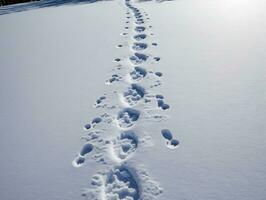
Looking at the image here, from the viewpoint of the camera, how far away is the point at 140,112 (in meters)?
2.25

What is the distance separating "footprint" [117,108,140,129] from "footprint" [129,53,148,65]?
879 mm

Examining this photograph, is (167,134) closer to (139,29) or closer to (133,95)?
(133,95)

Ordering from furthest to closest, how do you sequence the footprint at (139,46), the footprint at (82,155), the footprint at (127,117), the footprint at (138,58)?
the footprint at (139,46)
the footprint at (138,58)
the footprint at (127,117)
the footprint at (82,155)

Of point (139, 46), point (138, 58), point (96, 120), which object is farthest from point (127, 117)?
point (139, 46)

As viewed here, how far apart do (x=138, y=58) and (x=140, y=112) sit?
3.41ft

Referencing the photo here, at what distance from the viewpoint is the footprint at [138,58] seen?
3.07 m

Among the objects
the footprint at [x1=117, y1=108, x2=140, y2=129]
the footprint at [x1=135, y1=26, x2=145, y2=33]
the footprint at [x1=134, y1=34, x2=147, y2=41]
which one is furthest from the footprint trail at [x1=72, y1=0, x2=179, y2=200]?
the footprint at [x1=135, y1=26, x2=145, y2=33]

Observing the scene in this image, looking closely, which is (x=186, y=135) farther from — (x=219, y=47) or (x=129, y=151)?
(x=219, y=47)

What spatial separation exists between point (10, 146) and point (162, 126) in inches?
41.0

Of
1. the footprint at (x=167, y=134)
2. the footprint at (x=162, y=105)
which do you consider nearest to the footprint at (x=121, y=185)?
the footprint at (x=167, y=134)

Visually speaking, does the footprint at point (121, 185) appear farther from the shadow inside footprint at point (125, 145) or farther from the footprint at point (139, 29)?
the footprint at point (139, 29)

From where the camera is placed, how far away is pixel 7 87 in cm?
291

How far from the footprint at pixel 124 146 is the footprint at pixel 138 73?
0.82 meters

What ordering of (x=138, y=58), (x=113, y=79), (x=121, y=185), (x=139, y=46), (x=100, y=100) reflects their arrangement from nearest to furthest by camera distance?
(x=121, y=185) < (x=100, y=100) < (x=113, y=79) < (x=138, y=58) < (x=139, y=46)
